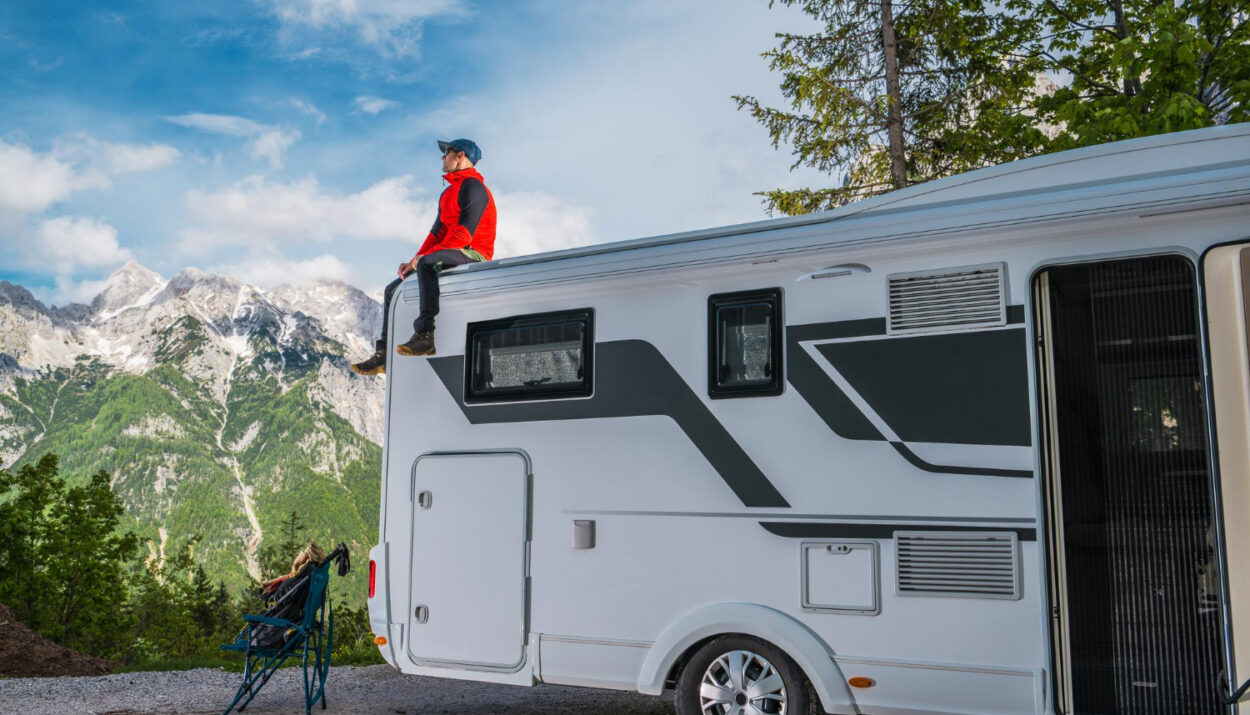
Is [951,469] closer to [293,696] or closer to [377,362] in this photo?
[377,362]

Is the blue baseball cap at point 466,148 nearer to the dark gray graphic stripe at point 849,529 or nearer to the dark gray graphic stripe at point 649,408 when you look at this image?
the dark gray graphic stripe at point 649,408

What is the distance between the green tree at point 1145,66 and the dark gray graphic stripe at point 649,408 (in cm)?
697

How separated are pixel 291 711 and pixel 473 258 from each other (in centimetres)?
340

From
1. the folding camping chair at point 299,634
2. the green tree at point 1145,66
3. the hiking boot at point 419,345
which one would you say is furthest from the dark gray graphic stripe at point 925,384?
the green tree at point 1145,66

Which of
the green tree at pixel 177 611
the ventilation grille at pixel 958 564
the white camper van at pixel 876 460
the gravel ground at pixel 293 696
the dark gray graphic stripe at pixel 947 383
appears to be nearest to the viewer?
the white camper van at pixel 876 460

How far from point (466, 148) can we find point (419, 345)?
165 cm

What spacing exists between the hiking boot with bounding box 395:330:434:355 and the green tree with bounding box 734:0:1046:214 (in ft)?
27.5

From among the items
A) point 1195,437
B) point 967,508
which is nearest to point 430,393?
point 967,508

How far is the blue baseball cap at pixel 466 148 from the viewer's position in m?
6.88

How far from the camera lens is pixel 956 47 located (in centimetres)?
1341

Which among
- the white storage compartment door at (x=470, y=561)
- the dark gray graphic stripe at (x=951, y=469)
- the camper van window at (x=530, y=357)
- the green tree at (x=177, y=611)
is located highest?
the camper van window at (x=530, y=357)

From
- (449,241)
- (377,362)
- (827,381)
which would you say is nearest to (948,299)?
(827,381)

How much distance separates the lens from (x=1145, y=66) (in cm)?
1076

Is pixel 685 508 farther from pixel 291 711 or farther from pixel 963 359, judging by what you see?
pixel 291 711
